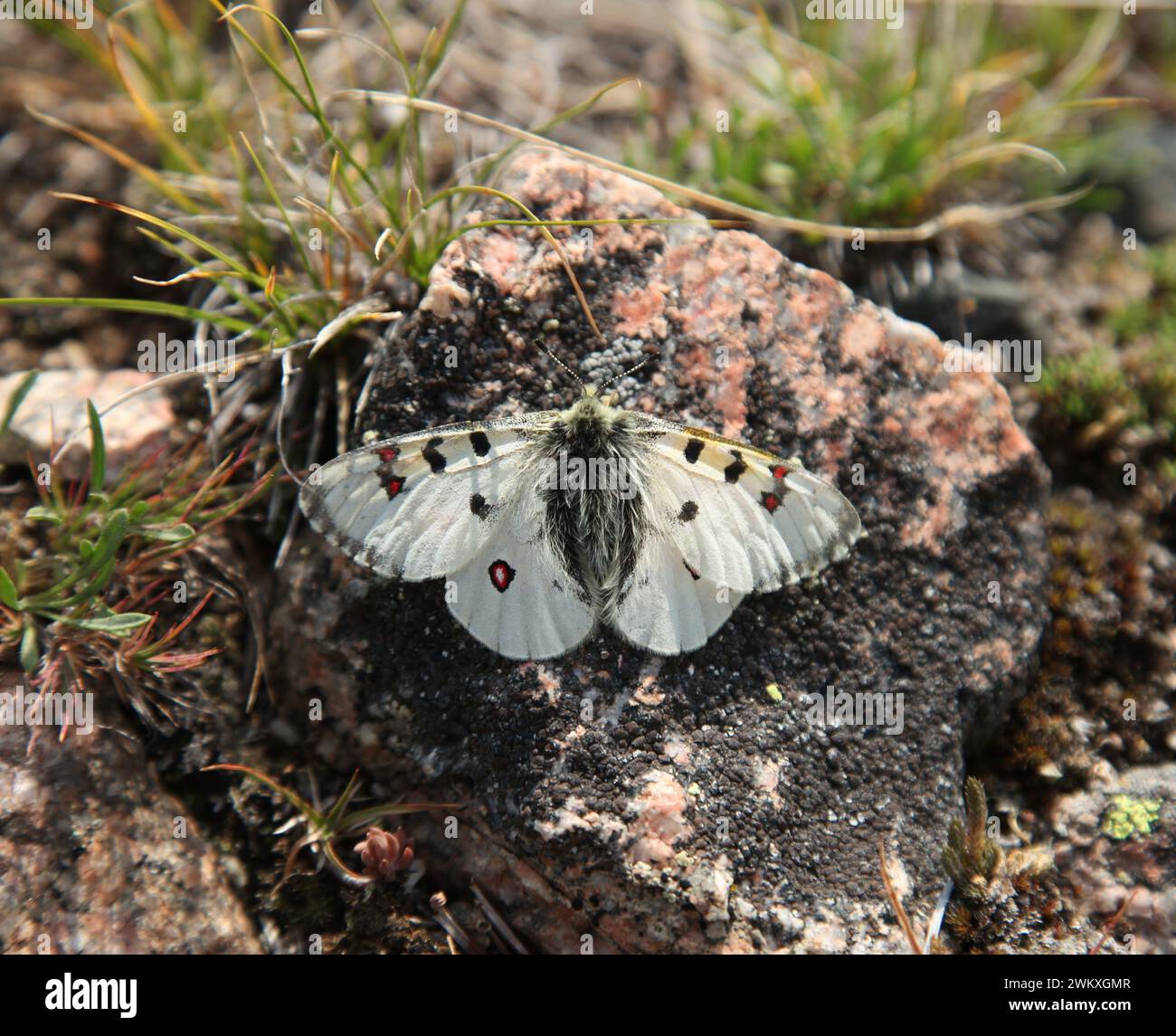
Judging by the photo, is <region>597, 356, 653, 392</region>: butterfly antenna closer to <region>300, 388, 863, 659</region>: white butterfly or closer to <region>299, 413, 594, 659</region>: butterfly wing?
<region>300, 388, 863, 659</region>: white butterfly

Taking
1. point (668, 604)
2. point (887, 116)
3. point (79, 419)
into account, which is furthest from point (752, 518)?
point (79, 419)

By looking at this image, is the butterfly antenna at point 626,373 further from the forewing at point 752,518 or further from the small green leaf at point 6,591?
the small green leaf at point 6,591

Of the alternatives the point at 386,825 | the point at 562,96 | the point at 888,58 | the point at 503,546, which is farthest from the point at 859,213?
the point at 386,825

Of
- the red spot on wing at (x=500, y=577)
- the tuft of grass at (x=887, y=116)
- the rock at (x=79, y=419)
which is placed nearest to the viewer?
the red spot on wing at (x=500, y=577)

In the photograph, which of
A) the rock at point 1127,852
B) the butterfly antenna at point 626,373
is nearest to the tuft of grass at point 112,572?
the butterfly antenna at point 626,373

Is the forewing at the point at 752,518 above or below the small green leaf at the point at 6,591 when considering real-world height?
above

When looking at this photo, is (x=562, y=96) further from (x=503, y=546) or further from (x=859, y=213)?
(x=503, y=546)

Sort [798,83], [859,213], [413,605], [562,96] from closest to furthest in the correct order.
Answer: [413,605] → [859,213] → [798,83] → [562,96]

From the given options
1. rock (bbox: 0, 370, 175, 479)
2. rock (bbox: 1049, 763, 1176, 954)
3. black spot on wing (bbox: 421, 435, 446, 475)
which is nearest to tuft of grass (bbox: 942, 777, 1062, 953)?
rock (bbox: 1049, 763, 1176, 954)
